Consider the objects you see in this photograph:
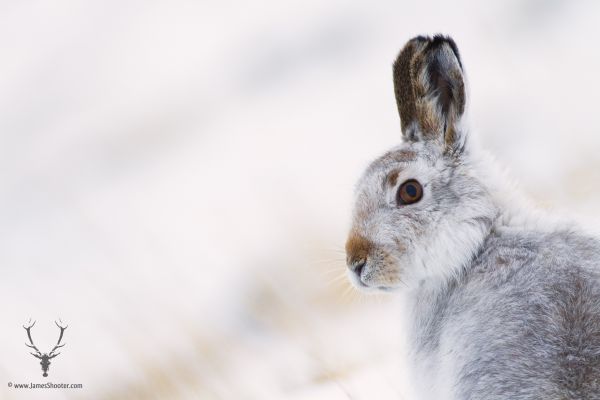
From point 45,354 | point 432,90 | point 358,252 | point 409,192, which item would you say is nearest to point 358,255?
point 358,252

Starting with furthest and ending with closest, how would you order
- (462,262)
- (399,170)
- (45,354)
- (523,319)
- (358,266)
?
(45,354)
(399,170)
(358,266)
(462,262)
(523,319)

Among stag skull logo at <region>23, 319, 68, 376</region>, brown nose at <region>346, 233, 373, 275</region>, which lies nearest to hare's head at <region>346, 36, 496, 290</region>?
brown nose at <region>346, 233, 373, 275</region>

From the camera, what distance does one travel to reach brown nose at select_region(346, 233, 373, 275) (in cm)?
340

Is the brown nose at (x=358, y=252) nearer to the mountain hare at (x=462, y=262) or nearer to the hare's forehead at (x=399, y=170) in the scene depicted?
the mountain hare at (x=462, y=262)

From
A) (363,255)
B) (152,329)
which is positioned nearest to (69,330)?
(152,329)

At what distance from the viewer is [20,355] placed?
4719 mm

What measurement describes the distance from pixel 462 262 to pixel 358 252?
374 millimetres

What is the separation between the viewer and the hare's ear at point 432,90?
138 inches

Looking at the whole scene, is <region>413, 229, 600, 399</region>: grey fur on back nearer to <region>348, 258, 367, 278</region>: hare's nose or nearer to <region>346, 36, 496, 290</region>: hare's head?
<region>346, 36, 496, 290</region>: hare's head

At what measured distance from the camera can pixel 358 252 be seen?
3.41 meters

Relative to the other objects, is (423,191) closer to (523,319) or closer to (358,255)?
(358,255)

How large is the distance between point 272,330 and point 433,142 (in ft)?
4.40

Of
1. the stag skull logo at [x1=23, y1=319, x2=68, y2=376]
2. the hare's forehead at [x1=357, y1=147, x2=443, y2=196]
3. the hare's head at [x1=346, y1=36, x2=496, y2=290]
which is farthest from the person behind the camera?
the stag skull logo at [x1=23, y1=319, x2=68, y2=376]

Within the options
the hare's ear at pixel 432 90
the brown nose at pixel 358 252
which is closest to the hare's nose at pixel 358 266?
the brown nose at pixel 358 252
